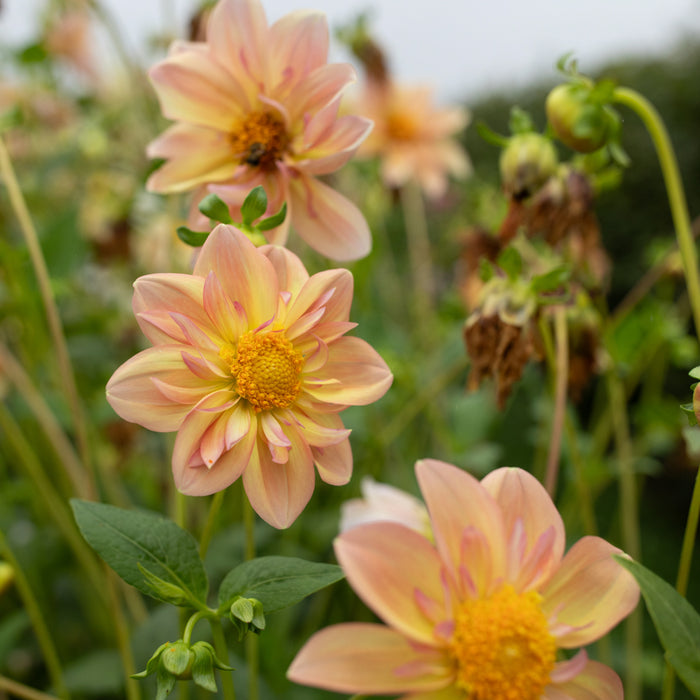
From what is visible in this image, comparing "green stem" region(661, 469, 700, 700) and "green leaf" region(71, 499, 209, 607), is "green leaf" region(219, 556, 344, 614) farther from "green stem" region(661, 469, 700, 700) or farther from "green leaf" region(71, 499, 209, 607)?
"green stem" region(661, 469, 700, 700)

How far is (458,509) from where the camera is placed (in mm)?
274

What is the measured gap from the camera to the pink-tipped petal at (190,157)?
1.38 ft

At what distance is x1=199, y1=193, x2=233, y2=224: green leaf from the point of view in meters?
0.35

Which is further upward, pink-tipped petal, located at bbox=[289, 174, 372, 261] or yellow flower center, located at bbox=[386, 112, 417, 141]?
yellow flower center, located at bbox=[386, 112, 417, 141]

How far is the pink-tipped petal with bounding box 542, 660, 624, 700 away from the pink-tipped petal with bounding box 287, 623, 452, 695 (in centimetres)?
5

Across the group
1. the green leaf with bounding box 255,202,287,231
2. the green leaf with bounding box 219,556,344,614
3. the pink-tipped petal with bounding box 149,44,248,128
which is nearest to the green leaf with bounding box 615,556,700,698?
the green leaf with bounding box 219,556,344,614

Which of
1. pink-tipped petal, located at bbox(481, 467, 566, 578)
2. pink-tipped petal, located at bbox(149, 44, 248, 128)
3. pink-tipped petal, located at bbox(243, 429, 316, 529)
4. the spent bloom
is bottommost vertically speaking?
the spent bloom

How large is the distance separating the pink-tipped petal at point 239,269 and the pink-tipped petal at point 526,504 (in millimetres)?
134

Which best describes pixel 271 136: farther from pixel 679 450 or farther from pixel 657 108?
pixel 657 108

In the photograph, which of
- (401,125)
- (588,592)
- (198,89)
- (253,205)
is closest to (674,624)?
(588,592)

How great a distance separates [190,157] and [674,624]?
36 cm

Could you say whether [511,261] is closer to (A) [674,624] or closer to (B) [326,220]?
(B) [326,220]

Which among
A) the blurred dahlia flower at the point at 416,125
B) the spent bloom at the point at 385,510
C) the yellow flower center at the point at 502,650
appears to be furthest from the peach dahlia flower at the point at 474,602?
the blurred dahlia flower at the point at 416,125

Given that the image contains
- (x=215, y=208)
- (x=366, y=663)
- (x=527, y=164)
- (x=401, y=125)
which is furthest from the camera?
(x=401, y=125)
